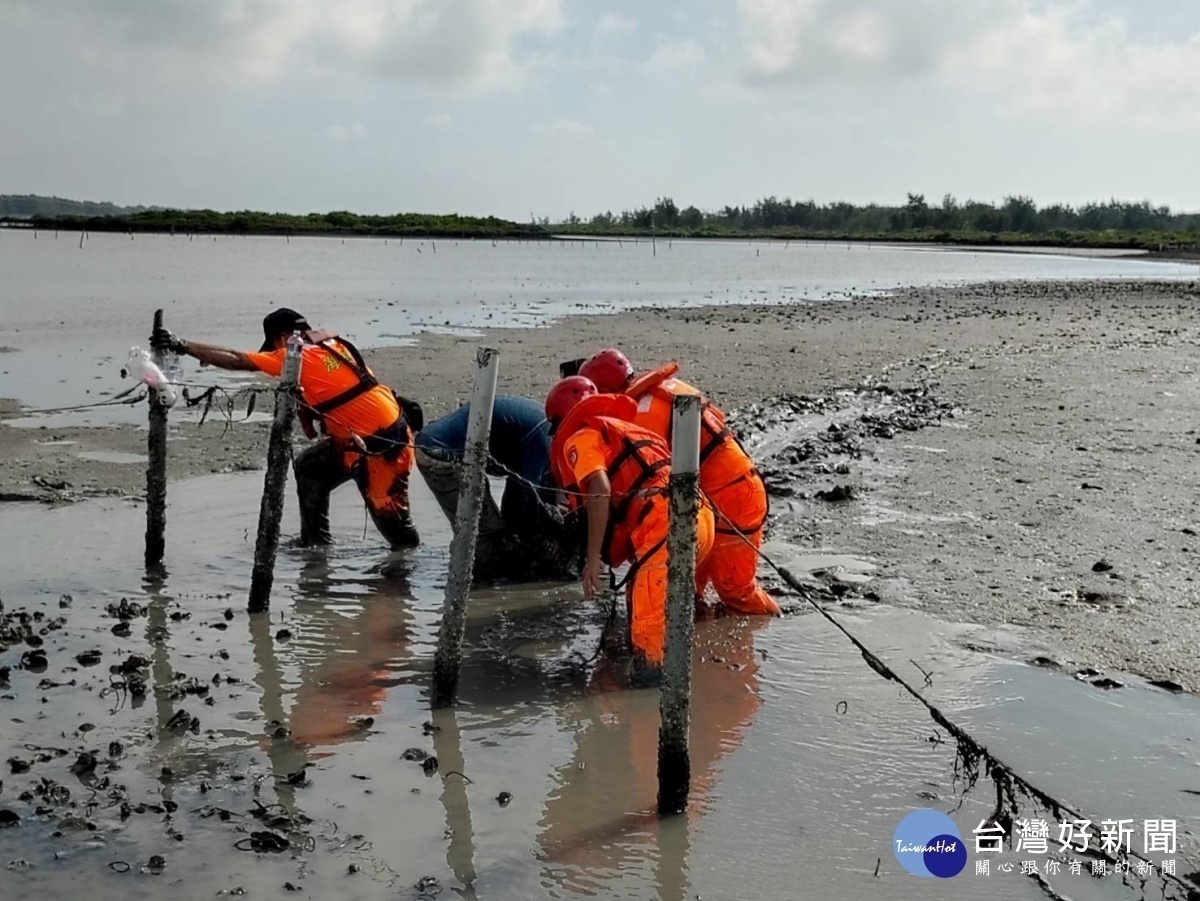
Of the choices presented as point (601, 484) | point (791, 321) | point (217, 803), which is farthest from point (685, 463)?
point (791, 321)

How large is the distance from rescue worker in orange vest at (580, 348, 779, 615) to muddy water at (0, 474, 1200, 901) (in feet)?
1.04

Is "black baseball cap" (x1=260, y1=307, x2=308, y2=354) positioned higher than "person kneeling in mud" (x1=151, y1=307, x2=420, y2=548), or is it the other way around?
"black baseball cap" (x1=260, y1=307, x2=308, y2=354)

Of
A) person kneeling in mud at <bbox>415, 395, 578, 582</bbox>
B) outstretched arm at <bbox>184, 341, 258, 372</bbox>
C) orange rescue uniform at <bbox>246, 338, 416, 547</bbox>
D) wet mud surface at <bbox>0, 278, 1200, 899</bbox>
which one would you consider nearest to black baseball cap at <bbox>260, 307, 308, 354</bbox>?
orange rescue uniform at <bbox>246, 338, 416, 547</bbox>

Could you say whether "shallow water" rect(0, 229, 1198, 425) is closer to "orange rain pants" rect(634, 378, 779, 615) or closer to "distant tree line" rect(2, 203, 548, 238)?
"orange rain pants" rect(634, 378, 779, 615)

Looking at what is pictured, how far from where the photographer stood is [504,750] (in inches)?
229

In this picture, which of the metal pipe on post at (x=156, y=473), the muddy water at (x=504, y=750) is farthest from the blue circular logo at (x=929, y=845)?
the metal pipe on post at (x=156, y=473)

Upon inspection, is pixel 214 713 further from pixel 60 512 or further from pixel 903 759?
pixel 60 512

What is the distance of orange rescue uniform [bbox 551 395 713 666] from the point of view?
6309 millimetres

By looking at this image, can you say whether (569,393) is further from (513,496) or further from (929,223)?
(929,223)

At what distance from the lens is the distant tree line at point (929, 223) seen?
11625 cm

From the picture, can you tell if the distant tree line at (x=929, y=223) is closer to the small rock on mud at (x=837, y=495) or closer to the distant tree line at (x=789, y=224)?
the distant tree line at (x=789, y=224)

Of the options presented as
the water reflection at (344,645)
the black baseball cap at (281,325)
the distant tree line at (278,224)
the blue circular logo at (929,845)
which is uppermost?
the distant tree line at (278,224)

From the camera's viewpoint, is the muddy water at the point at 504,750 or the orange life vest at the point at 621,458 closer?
the muddy water at the point at 504,750

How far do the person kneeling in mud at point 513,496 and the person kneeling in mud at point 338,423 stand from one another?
0.32 m
